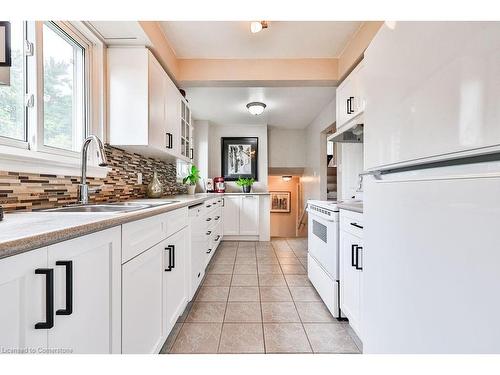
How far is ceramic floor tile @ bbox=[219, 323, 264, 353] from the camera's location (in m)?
1.52

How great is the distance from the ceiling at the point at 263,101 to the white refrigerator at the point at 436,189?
260 cm

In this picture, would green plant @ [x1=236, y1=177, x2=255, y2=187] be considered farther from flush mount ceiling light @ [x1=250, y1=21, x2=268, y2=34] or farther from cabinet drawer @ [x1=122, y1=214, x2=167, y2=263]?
cabinet drawer @ [x1=122, y1=214, x2=167, y2=263]

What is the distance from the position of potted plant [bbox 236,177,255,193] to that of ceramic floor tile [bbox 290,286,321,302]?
8.87 feet

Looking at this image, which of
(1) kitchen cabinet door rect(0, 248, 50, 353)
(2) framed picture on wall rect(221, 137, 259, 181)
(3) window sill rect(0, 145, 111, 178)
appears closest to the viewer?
(1) kitchen cabinet door rect(0, 248, 50, 353)

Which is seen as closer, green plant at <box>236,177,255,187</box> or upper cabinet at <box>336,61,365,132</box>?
upper cabinet at <box>336,61,365,132</box>

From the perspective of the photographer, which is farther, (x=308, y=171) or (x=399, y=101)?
(x=308, y=171)

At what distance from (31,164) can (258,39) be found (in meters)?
2.05

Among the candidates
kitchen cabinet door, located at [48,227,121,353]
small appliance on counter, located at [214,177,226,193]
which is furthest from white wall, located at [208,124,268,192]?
kitchen cabinet door, located at [48,227,121,353]

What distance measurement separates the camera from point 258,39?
2336mm

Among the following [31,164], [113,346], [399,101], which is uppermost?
[399,101]
